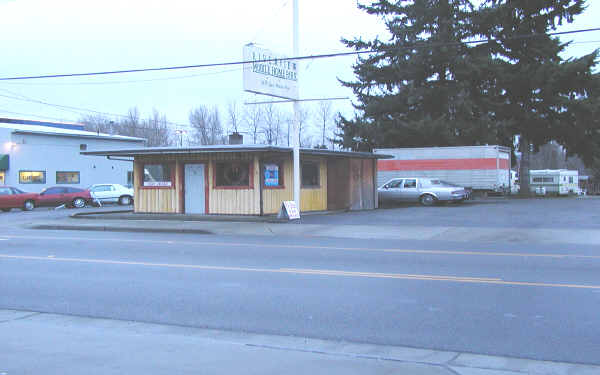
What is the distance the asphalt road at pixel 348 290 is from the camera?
253 inches

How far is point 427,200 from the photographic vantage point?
98.4 feet

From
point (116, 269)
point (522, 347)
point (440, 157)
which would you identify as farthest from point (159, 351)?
point (440, 157)

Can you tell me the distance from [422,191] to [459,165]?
4.53 metres

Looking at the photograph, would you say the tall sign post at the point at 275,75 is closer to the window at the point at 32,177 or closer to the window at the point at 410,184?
the window at the point at 410,184

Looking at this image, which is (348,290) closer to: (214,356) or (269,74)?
(214,356)

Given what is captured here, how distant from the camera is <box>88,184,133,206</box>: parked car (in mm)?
35969

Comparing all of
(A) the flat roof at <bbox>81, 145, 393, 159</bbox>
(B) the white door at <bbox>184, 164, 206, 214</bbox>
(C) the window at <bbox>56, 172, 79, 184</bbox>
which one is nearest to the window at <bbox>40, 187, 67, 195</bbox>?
(C) the window at <bbox>56, 172, 79, 184</bbox>

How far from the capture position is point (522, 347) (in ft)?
19.0

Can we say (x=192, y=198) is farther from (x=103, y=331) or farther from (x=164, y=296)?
(x=103, y=331)

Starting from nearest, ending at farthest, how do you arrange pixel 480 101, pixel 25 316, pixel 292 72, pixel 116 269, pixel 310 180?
pixel 25 316 < pixel 116 269 < pixel 292 72 < pixel 310 180 < pixel 480 101

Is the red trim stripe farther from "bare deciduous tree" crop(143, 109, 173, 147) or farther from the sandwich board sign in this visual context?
"bare deciduous tree" crop(143, 109, 173, 147)

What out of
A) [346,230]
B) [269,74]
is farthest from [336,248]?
[269,74]

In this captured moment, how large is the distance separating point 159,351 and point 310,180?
793 inches

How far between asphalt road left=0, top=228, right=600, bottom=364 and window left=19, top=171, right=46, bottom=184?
3015 centimetres
